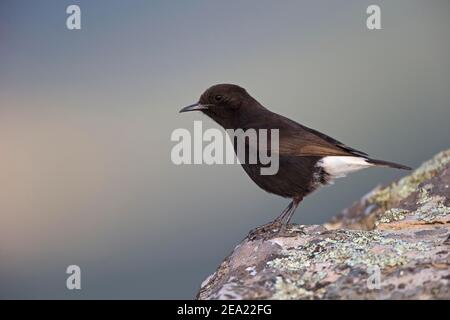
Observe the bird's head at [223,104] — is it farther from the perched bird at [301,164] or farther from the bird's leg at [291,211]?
the bird's leg at [291,211]

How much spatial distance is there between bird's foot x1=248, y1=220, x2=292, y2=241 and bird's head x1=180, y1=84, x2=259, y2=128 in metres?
1.45

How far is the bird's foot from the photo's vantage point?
5.29 meters

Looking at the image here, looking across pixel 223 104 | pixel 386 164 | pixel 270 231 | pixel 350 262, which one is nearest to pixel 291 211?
pixel 270 231

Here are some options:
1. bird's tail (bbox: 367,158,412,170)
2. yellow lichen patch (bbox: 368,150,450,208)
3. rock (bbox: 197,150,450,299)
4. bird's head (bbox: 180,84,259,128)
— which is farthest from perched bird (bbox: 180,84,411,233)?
yellow lichen patch (bbox: 368,150,450,208)

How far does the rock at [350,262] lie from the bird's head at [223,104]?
172cm

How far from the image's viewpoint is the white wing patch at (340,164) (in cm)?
609

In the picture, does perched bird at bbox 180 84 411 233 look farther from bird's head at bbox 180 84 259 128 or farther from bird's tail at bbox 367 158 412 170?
bird's head at bbox 180 84 259 128

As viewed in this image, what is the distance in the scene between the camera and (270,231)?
5613mm

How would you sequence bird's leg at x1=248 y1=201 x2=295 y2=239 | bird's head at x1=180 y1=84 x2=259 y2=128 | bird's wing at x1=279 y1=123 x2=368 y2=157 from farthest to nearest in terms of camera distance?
bird's head at x1=180 y1=84 x2=259 y2=128 → bird's wing at x1=279 y1=123 x2=368 y2=157 → bird's leg at x1=248 y1=201 x2=295 y2=239

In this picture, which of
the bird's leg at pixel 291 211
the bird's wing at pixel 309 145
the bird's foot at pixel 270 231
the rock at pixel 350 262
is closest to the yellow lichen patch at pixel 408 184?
the rock at pixel 350 262

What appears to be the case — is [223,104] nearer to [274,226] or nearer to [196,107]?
[196,107]

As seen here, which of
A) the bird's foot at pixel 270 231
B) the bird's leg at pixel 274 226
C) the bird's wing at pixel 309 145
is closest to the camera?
the bird's foot at pixel 270 231

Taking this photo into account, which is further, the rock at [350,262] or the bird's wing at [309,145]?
the bird's wing at [309,145]

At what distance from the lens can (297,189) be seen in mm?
6074
